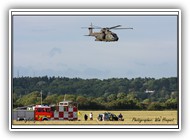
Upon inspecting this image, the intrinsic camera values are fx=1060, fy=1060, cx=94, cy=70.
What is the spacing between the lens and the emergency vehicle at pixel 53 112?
14.1m

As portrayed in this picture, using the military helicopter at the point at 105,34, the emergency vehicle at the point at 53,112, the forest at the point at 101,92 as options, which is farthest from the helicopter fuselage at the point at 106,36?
the emergency vehicle at the point at 53,112

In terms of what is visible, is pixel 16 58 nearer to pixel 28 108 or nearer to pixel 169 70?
pixel 28 108

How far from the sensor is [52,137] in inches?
546

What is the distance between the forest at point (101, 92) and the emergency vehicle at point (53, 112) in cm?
7

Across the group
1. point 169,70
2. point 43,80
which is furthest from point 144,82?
point 43,80

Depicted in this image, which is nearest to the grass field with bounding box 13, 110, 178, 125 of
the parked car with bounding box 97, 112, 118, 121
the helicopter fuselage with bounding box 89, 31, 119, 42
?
the parked car with bounding box 97, 112, 118, 121

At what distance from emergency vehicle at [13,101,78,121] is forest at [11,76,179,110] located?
0.22ft

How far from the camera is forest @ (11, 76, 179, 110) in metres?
14.1

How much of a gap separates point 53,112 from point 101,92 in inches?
27.5

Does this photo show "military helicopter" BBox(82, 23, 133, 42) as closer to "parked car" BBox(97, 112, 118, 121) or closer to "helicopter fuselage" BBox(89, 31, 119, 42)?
"helicopter fuselage" BBox(89, 31, 119, 42)

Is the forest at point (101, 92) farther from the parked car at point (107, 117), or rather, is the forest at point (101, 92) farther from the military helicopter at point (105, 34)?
the military helicopter at point (105, 34)

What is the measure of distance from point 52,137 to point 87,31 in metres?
1.47

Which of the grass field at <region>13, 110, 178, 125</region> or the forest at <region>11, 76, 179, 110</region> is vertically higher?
the forest at <region>11, 76, 179, 110</region>

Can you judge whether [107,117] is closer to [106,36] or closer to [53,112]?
[53,112]
